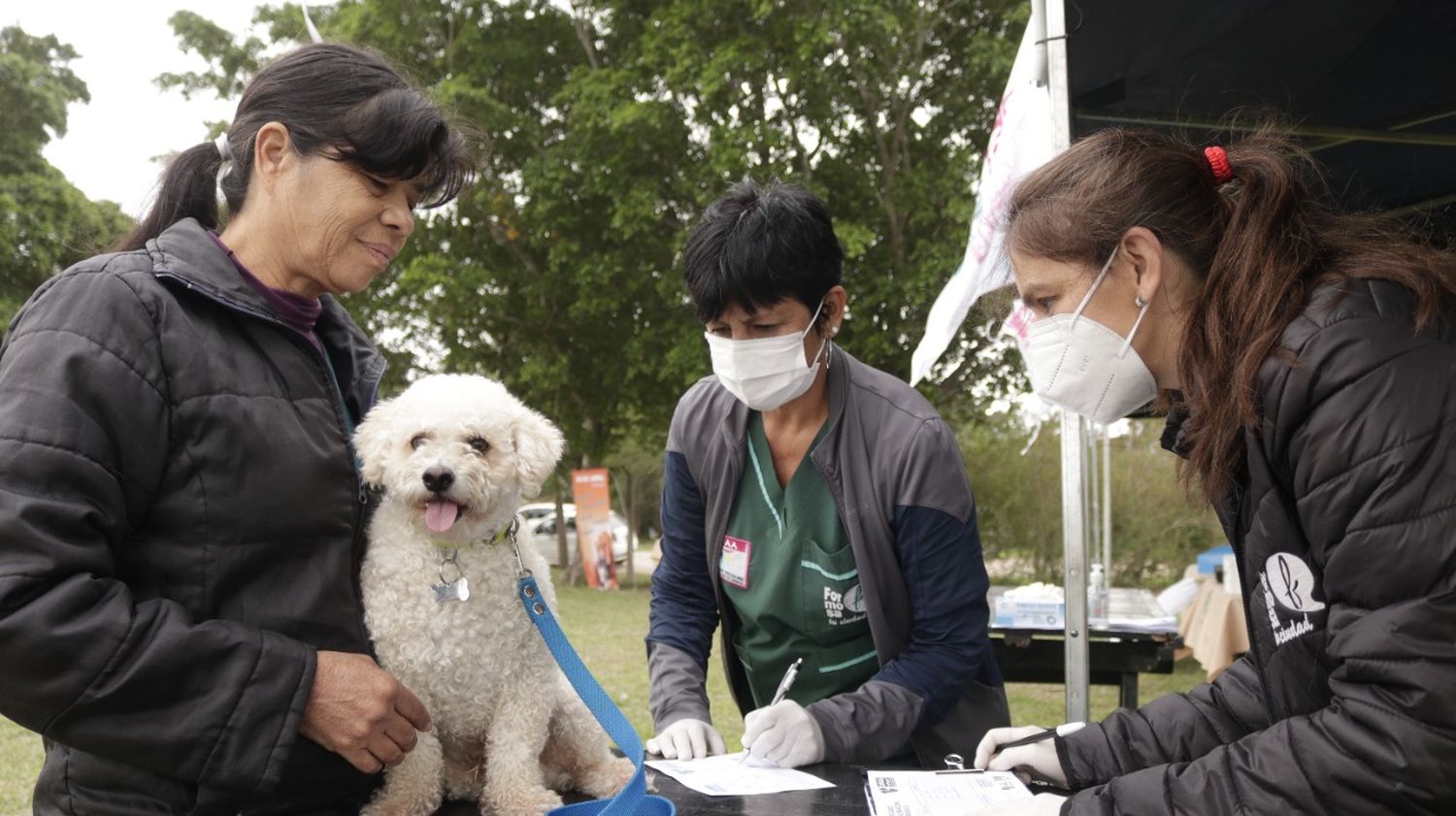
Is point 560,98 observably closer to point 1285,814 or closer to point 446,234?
point 446,234

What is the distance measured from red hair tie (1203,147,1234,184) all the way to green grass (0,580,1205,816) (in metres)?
3.37

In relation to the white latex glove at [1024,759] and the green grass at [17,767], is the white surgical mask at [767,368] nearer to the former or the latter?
the white latex glove at [1024,759]

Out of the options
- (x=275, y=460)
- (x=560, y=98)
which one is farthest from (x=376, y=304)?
(x=275, y=460)

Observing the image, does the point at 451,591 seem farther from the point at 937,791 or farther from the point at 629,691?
the point at 629,691

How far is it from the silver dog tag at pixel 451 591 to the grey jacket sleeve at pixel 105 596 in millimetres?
326

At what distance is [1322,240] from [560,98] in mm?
15371

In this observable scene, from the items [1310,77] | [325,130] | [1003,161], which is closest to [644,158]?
[1003,161]

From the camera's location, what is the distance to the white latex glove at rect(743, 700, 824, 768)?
2051 millimetres

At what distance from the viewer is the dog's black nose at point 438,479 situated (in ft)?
6.11

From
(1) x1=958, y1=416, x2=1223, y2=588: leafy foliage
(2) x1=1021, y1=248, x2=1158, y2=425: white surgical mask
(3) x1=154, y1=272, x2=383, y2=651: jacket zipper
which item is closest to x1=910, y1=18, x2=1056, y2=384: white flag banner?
(2) x1=1021, y1=248, x2=1158, y2=425: white surgical mask

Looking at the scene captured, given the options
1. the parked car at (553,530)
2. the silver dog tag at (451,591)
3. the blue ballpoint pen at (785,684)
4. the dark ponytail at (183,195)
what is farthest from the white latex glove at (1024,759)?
the parked car at (553,530)

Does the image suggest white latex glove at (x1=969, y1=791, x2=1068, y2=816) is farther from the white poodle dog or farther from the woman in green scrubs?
the white poodle dog

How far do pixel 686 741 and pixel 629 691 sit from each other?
7338 millimetres

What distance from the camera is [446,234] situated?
55.8 feet
